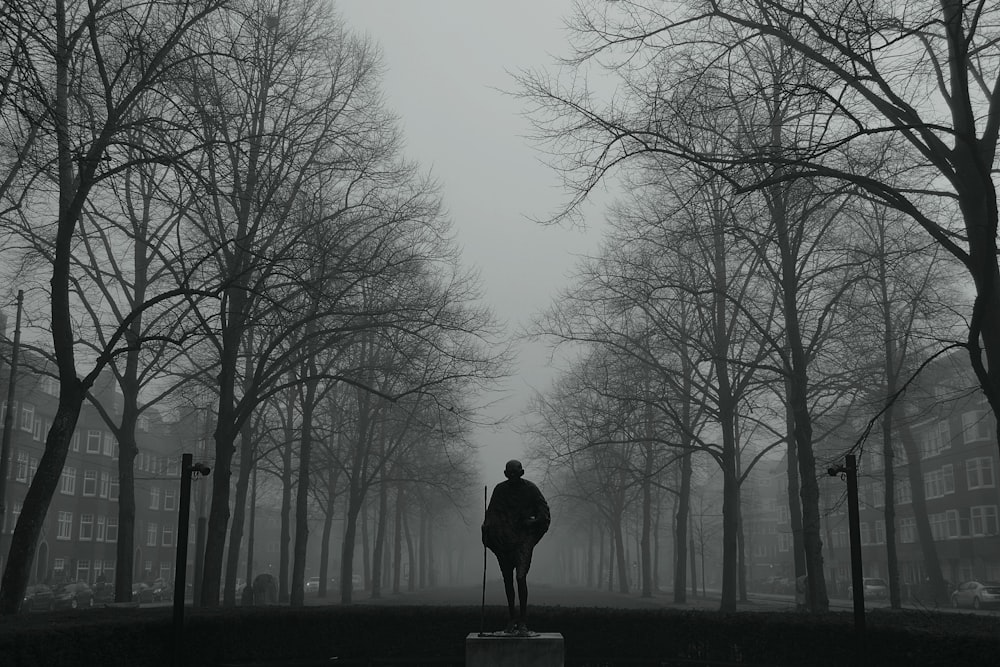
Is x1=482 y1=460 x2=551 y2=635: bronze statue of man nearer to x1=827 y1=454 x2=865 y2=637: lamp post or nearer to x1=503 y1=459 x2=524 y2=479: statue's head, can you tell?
x1=503 y1=459 x2=524 y2=479: statue's head

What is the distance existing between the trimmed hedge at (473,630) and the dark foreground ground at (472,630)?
2cm

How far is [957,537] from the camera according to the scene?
5472 cm

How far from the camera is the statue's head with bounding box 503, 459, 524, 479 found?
12.2 meters

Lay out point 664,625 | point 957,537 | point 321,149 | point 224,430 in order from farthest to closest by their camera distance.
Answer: point 957,537, point 321,149, point 224,430, point 664,625

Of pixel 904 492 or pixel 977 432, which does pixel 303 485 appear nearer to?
pixel 977 432

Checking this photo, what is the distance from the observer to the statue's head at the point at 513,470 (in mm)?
12188

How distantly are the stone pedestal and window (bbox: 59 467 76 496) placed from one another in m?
50.9

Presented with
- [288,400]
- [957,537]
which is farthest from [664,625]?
[957,537]

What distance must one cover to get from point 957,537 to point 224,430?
47.2 metres

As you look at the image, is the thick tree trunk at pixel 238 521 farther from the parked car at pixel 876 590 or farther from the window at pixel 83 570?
the parked car at pixel 876 590

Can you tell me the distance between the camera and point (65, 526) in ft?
184

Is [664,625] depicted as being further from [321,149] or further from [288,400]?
[288,400]

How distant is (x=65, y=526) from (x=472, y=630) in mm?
47673

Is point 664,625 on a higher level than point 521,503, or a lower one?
lower
